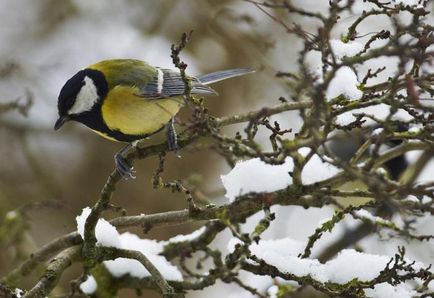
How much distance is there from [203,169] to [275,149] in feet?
13.2

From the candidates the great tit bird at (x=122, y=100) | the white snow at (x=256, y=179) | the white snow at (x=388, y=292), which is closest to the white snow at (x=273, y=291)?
the white snow at (x=388, y=292)

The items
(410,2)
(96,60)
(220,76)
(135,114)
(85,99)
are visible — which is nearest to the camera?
(410,2)

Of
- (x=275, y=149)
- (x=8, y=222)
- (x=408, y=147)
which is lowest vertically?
(x=275, y=149)

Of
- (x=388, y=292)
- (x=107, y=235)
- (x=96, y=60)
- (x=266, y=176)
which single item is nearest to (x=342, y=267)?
(x=388, y=292)

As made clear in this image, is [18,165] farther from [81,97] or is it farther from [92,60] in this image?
[81,97]

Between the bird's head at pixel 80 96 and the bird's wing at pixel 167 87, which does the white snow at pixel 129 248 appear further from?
the bird's wing at pixel 167 87

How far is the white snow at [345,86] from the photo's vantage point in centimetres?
235

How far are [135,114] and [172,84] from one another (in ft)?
0.96

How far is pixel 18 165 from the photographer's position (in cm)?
603

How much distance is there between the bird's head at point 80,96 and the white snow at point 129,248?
1.68ft

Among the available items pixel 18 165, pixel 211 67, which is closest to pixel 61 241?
pixel 18 165

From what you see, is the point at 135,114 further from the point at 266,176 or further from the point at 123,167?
the point at 266,176

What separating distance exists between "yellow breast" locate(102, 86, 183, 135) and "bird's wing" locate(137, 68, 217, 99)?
0.13 ft

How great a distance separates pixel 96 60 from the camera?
248 inches
